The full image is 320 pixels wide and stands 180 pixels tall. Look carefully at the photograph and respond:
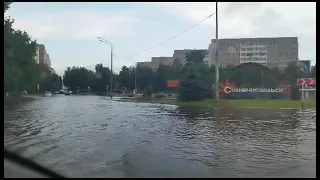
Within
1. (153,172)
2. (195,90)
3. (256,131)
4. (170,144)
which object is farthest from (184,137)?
(195,90)

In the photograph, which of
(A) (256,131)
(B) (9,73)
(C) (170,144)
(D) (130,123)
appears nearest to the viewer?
(B) (9,73)

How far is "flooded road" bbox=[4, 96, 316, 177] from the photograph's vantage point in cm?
687

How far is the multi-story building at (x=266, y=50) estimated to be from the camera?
7.89 metres

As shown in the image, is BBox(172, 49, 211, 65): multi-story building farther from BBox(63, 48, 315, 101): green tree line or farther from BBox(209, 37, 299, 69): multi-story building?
BBox(209, 37, 299, 69): multi-story building

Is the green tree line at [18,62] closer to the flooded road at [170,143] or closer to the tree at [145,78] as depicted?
the flooded road at [170,143]

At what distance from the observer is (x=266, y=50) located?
27.7 ft

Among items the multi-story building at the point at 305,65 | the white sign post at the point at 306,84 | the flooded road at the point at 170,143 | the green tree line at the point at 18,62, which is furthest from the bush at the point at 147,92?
the white sign post at the point at 306,84

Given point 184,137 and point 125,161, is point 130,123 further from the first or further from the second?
point 125,161

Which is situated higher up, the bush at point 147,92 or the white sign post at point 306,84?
the white sign post at point 306,84

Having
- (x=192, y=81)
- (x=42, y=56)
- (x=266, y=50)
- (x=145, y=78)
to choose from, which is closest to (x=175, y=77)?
(x=192, y=81)

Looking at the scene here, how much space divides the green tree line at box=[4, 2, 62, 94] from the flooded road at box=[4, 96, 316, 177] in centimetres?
79

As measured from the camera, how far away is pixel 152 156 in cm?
833

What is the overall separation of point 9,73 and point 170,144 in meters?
5.01

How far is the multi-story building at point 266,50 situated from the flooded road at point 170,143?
3.53ft
